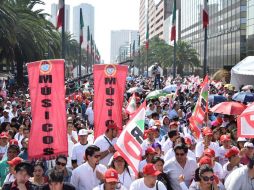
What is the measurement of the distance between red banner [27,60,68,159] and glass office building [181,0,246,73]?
40.9m

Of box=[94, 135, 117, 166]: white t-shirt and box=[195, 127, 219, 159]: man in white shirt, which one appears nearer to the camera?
box=[94, 135, 117, 166]: white t-shirt

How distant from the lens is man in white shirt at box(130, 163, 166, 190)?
5246 millimetres

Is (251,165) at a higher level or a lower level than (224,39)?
lower

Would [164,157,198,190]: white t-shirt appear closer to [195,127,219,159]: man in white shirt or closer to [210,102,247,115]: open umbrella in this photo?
[195,127,219,159]: man in white shirt

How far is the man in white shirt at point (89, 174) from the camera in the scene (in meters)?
5.98

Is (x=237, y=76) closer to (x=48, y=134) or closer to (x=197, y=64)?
(x=48, y=134)

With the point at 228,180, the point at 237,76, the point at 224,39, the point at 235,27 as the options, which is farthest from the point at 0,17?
the point at 224,39

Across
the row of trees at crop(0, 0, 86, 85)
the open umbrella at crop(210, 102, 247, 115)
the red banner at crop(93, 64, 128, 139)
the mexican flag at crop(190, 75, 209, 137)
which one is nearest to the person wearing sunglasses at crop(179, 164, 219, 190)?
the red banner at crop(93, 64, 128, 139)

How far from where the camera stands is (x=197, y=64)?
63.9 meters

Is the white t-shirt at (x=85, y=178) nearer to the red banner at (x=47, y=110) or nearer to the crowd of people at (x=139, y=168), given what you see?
the crowd of people at (x=139, y=168)

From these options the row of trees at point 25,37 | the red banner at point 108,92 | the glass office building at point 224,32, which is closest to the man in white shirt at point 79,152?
the red banner at point 108,92

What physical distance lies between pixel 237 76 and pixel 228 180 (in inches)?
849

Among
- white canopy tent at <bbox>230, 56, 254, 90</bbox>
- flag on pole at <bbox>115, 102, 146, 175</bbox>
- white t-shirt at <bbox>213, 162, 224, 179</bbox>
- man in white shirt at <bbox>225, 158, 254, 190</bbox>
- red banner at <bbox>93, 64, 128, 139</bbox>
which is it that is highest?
white canopy tent at <bbox>230, 56, 254, 90</bbox>

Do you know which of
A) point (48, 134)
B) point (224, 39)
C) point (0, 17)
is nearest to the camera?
point (48, 134)
